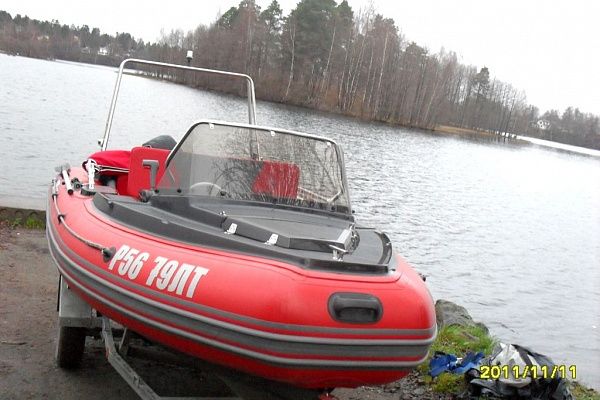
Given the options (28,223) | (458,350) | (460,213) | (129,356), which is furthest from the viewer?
(460,213)

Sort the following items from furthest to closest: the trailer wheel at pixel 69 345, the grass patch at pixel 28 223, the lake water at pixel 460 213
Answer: the lake water at pixel 460 213, the grass patch at pixel 28 223, the trailer wheel at pixel 69 345

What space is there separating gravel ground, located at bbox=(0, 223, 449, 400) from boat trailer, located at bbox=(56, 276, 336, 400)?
0.53ft

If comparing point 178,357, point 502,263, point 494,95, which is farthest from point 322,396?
point 494,95

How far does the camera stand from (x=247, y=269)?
2881 mm

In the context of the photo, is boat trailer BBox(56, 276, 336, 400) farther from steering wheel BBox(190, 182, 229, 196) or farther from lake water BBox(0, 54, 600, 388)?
lake water BBox(0, 54, 600, 388)

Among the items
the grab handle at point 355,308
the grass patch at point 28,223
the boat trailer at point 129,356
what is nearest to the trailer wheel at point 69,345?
the boat trailer at point 129,356

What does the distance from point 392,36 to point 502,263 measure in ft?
171

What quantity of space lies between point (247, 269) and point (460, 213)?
618 inches

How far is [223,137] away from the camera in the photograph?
4.10 metres

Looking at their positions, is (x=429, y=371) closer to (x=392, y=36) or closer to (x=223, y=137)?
(x=223, y=137)

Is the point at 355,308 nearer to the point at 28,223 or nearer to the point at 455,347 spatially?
the point at 455,347

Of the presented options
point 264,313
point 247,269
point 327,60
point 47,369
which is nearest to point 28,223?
point 47,369

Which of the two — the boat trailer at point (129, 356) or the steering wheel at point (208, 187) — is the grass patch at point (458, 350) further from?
the steering wheel at point (208, 187)

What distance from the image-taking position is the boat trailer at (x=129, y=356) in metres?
3.01
